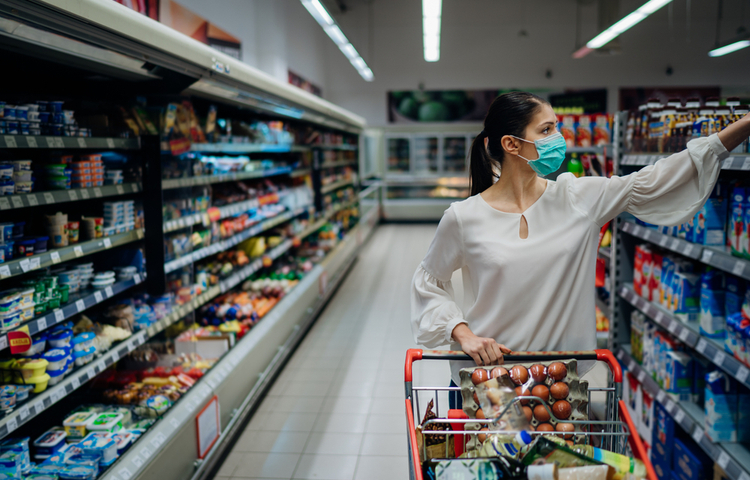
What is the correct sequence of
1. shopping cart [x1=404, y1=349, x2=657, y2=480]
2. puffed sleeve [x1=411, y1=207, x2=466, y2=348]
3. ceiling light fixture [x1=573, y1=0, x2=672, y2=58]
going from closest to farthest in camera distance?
shopping cart [x1=404, y1=349, x2=657, y2=480] < puffed sleeve [x1=411, y1=207, x2=466, y2=348] < ceiling light fixture [x1=573, y1=0, x2=672, y2=58]

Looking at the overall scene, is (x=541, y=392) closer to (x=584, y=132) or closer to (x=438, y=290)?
(x=438, y=290)

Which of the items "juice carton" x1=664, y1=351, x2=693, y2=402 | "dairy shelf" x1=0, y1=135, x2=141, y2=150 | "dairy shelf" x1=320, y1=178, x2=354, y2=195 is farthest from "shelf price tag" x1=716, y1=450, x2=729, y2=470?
"dairy shelf" x1=320, y1=178, x2=354, y2=195

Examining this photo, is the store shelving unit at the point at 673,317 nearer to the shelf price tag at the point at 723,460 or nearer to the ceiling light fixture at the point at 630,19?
the shelf price tag at the point at 723,460

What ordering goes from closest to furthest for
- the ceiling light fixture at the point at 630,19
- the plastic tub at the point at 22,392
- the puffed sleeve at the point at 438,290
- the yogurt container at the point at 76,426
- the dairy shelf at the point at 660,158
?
the puffed sleeve at the point at 438,290 → the dairy shelf at the point at 660,158 → the plastic tub at the point at 22,392 → the yogurt container at the point at 76,426 → the ceiling light fixture at the point at 630,19

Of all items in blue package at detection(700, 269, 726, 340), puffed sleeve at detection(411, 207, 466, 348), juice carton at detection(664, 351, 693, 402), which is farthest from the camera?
juice carton at detection(664, 351, 693, 402)

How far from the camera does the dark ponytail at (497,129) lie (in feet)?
5.05

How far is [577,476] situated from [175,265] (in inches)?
103

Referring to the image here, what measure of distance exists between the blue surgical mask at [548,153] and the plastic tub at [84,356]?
83.1 inches

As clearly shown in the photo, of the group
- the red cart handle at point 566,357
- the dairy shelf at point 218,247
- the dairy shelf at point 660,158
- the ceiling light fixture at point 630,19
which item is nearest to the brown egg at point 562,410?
the red cart handle at point 566,357

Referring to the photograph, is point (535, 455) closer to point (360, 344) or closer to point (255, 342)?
point (255, 342)

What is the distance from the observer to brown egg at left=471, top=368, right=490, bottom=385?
137cm

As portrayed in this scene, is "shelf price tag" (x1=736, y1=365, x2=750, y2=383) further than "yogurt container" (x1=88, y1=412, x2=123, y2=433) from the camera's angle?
No

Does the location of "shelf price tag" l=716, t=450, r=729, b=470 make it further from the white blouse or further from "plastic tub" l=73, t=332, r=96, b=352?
"plastic tub" l=73, t=332, r=96, b=352

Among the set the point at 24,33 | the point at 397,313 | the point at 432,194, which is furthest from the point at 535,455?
the point at 432,194
